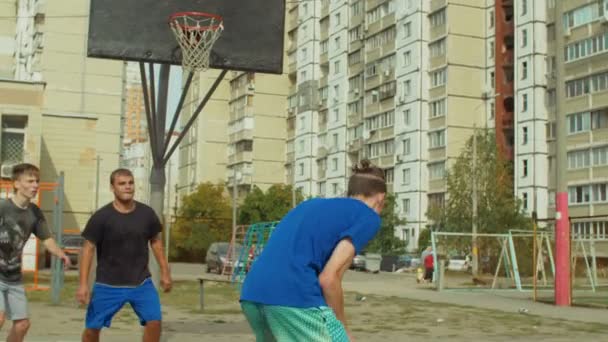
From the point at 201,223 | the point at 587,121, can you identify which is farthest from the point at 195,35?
the point at 201,223

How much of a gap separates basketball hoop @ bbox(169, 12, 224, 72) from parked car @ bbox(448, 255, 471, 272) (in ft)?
129

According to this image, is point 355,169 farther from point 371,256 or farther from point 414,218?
point 414,218

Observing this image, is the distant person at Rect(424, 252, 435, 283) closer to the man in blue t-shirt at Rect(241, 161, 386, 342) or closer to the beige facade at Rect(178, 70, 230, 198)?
the man in blue t-shirt at Rect(241, 161, 386, 342)

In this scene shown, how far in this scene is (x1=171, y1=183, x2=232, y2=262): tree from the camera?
247 feet

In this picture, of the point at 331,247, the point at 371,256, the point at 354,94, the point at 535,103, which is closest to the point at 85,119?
the point at 371,256

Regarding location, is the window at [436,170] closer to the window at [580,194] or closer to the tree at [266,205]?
the window at [580,194]

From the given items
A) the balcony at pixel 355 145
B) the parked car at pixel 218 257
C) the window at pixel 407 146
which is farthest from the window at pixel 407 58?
the parked car at pixel 218 257

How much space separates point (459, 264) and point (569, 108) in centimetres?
1455

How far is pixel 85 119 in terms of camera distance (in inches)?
1861

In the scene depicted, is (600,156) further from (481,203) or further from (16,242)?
(16,242)

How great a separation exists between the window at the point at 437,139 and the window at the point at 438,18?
846 centimetres

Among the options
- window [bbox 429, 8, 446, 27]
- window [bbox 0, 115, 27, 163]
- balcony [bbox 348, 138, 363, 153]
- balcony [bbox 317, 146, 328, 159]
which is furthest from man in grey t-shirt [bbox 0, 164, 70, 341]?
balcony [bbox 317, 146, 328, 159]

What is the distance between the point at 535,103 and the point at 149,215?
58.6m

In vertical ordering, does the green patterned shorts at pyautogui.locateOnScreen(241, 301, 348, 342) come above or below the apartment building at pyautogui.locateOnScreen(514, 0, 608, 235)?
below
